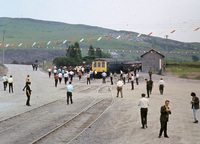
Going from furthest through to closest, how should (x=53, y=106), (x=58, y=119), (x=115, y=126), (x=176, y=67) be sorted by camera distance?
(x=176, y=67) < (x=53, y=106) < (x=58, y=119) < (x=115, y=126)

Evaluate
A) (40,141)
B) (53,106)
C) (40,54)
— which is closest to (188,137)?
(40,141)

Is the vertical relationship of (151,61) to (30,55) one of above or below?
below

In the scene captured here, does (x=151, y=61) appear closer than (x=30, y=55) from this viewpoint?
Yes

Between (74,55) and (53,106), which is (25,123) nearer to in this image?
(53,106)

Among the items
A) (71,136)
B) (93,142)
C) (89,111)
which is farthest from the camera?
(89,111)

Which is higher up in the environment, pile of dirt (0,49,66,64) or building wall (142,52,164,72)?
pile of dirt (0,49,66,64)

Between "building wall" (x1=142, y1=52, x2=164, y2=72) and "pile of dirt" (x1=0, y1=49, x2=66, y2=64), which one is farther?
"pile of dirt" (x1=0, y1=49, x2=66, y2=64)

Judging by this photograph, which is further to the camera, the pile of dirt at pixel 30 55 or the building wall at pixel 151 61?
the pile of dirt at pixel 30 55

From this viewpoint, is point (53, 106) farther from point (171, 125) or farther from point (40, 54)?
point (40, 54)

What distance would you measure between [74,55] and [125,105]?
88.1 metres

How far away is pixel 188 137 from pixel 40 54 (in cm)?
17128

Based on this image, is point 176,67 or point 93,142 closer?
point 93,142

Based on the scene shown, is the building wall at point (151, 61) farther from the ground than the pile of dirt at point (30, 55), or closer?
closer

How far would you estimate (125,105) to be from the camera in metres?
24.5
